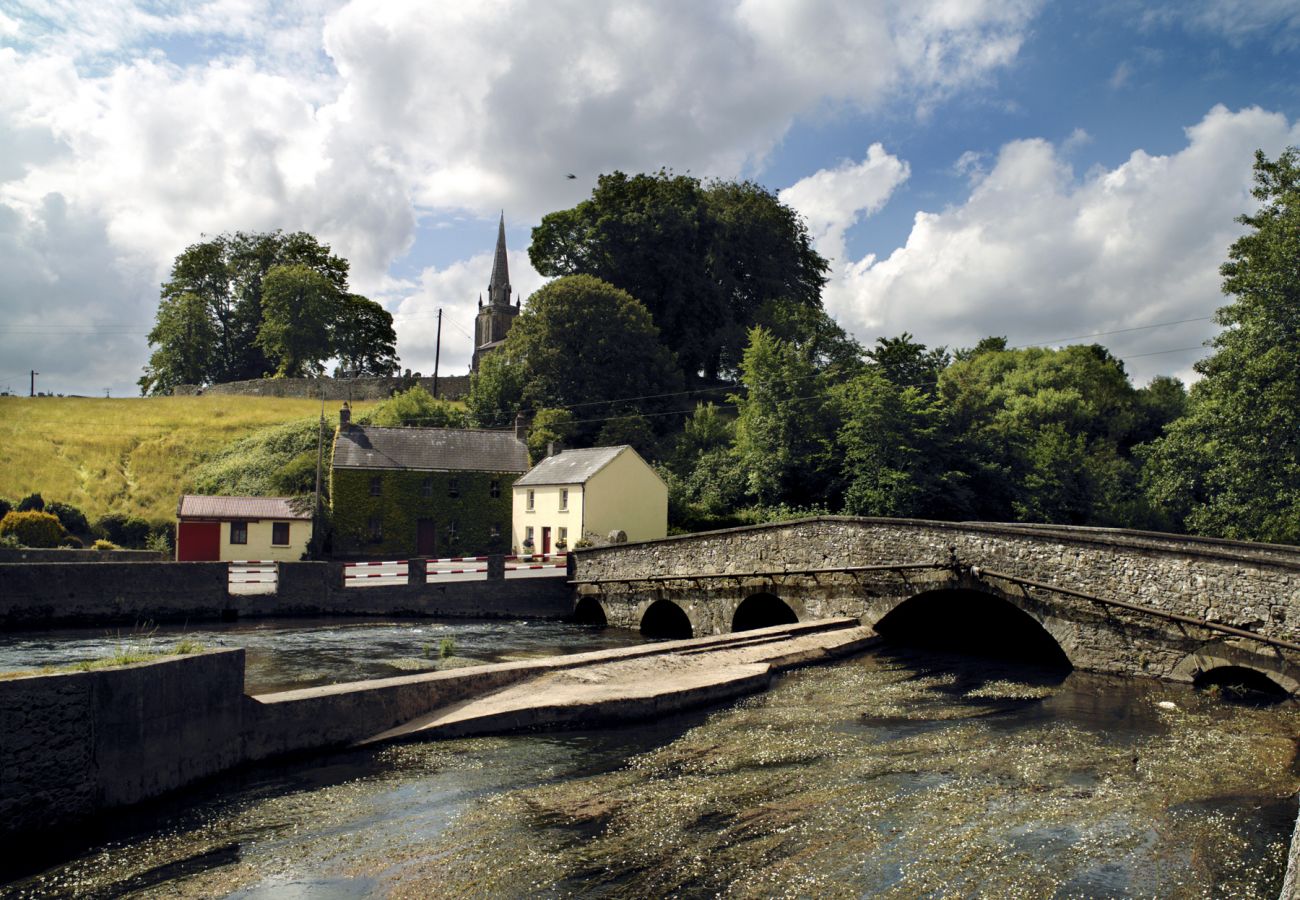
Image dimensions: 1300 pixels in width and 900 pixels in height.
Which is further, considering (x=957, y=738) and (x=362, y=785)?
(x=957, y=738)

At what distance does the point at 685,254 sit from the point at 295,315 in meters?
32.8

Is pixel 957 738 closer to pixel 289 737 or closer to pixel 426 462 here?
pixel 289 737

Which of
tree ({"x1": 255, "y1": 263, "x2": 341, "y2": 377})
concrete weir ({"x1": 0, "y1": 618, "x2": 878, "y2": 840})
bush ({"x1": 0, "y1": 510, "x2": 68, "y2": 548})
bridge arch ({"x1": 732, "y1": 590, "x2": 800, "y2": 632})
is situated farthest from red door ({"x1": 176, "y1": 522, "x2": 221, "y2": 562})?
tree ({"x1": 255, "y1": 263, "x2": 341, "y2": 377})

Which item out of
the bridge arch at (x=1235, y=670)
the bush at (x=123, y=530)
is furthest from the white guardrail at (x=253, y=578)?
the bridge arch at (x=1235, y=670)

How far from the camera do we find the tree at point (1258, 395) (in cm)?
2609

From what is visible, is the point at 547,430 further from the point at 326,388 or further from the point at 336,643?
the point at 336,643

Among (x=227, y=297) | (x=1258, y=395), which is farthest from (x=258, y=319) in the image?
(x=1258, y=395)

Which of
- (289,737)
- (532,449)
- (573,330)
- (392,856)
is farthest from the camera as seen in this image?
(573,330)

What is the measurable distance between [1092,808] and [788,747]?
11.7 feet

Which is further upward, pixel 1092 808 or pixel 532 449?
pixel 532 449

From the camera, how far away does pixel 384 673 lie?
58.2ft

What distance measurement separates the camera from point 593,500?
125 ft

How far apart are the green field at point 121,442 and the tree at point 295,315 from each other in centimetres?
569

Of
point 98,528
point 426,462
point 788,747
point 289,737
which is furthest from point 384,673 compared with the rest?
point 98,528
